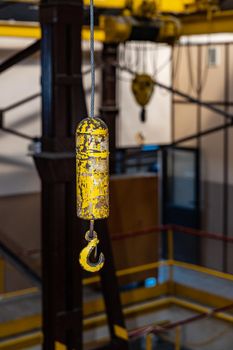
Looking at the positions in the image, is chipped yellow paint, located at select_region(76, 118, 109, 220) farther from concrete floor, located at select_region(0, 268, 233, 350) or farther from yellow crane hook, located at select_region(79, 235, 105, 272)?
concrete floor, located at select_region(0, 268, 233, 350)

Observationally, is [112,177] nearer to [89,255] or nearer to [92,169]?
[89,255]

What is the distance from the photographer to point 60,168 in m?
Result: 6.62

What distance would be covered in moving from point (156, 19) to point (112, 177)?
358 cm

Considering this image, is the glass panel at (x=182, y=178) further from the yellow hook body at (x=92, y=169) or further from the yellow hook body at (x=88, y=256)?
the yellow hook body at (x=92, y=169)

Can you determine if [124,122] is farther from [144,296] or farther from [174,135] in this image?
[144,296]

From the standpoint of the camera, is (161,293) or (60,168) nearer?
(60,168)

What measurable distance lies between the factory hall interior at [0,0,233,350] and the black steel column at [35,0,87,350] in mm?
13

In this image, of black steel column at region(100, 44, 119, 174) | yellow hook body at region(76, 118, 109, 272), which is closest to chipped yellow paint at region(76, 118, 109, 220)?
yellow hook body at region(76, 118, 109, 272)

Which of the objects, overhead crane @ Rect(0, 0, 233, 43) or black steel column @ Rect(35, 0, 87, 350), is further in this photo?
overhead crane @ Rect(0, 0, 233, 43)

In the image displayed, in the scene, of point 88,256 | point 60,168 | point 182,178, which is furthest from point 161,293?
point 88,256

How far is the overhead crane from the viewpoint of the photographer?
9.80 m

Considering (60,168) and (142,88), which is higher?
(142,88)

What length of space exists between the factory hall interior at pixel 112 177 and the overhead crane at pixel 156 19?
0.07ft

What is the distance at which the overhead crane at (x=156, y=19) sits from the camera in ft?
32.2
